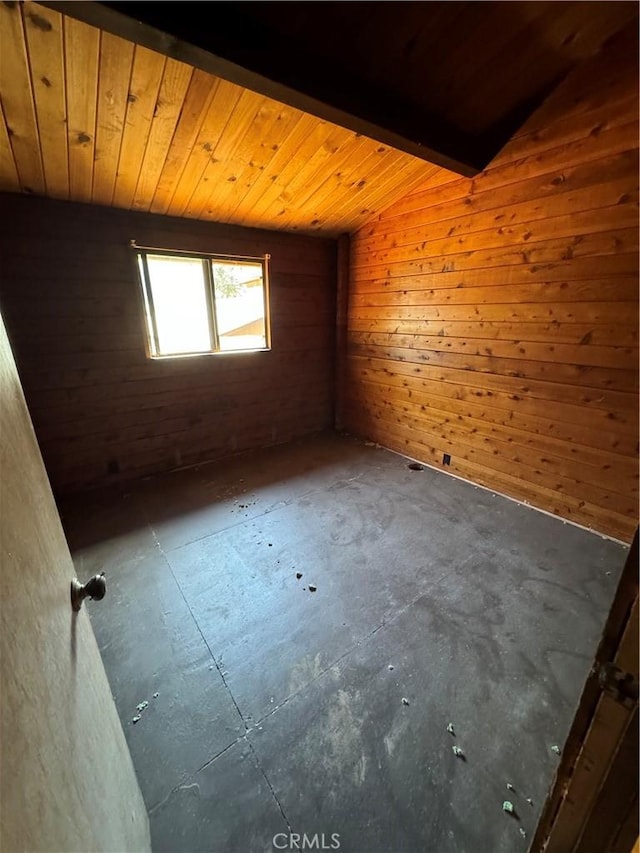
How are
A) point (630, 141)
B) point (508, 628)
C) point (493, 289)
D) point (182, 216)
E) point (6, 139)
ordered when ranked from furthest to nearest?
point (182, 216)
point (493, 289)
point (630, 141)
point (6, 139)
point (508, 628)

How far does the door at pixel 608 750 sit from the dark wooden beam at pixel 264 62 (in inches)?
83.7

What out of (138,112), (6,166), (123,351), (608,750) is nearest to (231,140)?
(138,112)

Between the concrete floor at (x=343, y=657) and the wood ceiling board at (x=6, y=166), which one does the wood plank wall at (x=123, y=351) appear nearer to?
the wood ceiling board at (x=6, y=166)

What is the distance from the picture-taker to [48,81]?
1525 mm

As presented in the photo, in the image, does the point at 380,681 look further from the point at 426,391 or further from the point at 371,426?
the point at 371,426

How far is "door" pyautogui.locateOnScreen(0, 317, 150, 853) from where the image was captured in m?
0.39

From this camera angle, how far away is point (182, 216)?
290 cm

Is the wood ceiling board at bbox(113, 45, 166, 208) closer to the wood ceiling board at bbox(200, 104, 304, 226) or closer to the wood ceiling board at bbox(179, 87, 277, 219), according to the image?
the wood ceiling board at bbox(179, 87, 277, 219)

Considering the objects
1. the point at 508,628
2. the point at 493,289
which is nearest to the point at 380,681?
the point at 508,628

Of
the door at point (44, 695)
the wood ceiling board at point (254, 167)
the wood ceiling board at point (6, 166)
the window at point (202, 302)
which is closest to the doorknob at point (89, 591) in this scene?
the door at point (44, 695)

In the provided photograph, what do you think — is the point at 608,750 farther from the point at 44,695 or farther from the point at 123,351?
the point at 123,351

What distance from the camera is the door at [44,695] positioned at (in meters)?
0.39

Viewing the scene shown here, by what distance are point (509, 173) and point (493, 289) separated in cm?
78

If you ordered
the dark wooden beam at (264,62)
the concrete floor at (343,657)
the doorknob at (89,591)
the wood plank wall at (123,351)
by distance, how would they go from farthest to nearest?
the wood plank wall at (123,351), the dark wooden beam at (264,62), the concrete floor at (343,657), the doorknob at (89,591)
